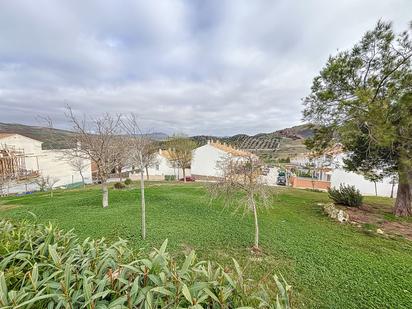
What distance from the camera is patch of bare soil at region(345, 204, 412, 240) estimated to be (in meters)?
6.65

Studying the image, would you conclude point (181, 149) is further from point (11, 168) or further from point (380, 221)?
point (380, 221)

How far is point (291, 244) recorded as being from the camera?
545 cm

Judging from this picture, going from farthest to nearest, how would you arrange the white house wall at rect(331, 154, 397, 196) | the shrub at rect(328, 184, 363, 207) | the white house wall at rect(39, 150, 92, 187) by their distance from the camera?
1. the white house wall at rect(39, 150, 92, 187)
2. the white house wall at rect(331, 154, 397, 196)
3. the shrub at rect(328, 184, 363, 207)

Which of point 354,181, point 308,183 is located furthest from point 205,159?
point 354,181

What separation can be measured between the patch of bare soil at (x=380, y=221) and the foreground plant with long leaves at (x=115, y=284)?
7.45 meters

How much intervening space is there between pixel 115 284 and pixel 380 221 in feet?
30.4

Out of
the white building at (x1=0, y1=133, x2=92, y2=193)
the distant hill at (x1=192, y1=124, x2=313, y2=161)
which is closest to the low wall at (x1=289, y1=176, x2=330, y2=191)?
the distant hill at (x1=192, y1=124, x2=313, y2=161)

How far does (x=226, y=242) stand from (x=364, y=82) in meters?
7.29

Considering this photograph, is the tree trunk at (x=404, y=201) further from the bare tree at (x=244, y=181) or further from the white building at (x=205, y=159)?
the white building at (x=205, y=159)

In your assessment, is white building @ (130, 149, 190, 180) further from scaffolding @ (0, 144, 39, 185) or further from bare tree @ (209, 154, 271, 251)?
bare tree @ (209, 154, 271, 251)

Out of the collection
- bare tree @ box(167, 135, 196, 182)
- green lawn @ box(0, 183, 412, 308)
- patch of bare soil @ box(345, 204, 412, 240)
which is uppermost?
bare tree @ box(167, 135, 196, 182)

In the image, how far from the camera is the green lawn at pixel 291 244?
11.9ft

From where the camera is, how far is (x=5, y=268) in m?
1.68

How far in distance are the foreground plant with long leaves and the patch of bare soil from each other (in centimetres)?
745
